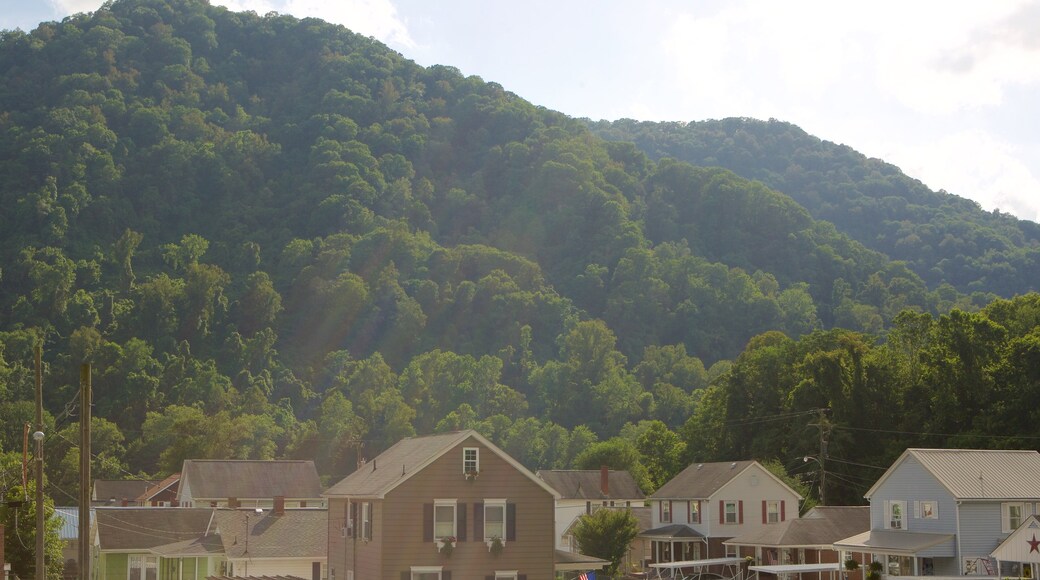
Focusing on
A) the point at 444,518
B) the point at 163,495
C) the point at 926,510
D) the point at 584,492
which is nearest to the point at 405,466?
the point at 444,518

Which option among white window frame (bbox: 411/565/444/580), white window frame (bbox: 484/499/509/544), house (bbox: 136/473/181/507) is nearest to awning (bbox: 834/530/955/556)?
white window frame (bbox: 484/499/509/544)

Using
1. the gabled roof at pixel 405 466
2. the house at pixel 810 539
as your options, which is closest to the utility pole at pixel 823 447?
the house at pixel 810 539

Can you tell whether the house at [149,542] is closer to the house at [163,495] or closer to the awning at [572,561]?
the awning at [572,561]

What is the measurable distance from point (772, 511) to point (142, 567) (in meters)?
40.0

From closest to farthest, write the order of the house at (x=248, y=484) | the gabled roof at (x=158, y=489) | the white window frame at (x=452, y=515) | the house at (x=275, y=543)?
the white window frame at (x=452, y=515) < the house at (x=275, y=543) < the house at (x=248, y=484) < the gabled roof at (x=158, y=489)

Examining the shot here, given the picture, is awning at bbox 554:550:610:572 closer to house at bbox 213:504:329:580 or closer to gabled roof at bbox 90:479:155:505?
house at bbox 213:504:329:580

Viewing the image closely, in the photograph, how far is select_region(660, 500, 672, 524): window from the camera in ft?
286

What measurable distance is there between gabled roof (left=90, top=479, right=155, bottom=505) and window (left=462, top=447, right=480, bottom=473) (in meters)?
69.9

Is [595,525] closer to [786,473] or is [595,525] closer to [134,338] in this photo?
[786,473]

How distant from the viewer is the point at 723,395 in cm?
11350

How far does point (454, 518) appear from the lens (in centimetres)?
5038

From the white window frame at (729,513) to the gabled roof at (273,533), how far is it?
28647 mm

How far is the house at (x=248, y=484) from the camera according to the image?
89.4 m

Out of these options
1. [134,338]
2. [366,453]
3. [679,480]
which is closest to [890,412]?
[679,480]
